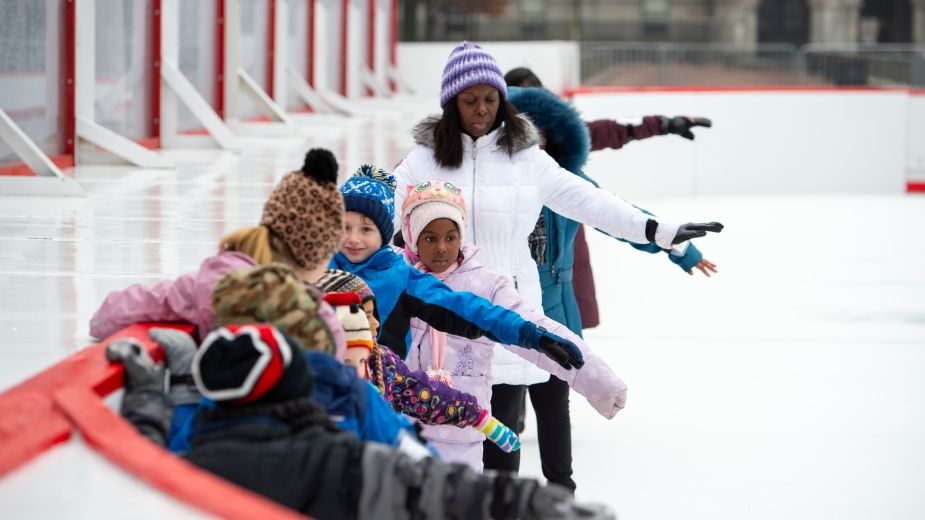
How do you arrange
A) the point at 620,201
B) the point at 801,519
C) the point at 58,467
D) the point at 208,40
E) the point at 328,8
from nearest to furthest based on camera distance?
the point at 58,467 < the point at 620,201 < the point at 801,519 < the point at 208,40 < the point at 328,8

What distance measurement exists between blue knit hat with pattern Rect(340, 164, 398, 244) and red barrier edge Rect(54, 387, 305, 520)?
5.34ft

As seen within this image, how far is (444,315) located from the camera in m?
4.12

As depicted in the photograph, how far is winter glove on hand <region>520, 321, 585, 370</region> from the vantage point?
12.4 ft

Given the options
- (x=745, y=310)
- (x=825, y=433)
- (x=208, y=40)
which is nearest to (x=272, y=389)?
(x=825, y=433)

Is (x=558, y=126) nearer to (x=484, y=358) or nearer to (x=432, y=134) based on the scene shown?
(x=432, y=134)

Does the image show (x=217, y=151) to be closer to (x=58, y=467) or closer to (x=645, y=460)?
(x=645, y=460)

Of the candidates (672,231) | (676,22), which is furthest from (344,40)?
(676,22)

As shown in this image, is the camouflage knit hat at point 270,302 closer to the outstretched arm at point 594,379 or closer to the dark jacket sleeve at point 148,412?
the dark jacket sleeve at point 148,412

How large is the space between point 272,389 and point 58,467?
14.8 inches

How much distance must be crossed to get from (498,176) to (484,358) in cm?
A: 66

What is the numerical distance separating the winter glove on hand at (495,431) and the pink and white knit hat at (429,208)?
72 centimetres

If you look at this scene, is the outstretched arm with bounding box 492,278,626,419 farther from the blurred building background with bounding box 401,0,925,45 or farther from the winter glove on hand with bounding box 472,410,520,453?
the blurred building background with bounding box 401,0,925,45

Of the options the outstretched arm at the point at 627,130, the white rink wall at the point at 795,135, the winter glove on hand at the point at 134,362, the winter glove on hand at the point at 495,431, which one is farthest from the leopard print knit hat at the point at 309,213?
the white rink wall at the point at 795,135

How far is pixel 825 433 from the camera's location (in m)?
7.54
